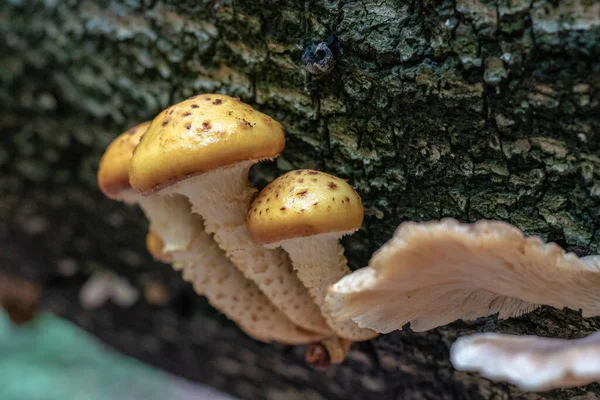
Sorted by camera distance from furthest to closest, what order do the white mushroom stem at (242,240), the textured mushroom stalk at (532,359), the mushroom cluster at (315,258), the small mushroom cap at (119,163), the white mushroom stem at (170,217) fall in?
the white mushroom stem at (170,217) < the small mushroom cap at (119,163) < the white mushroom stem at (242,240) < the mushroom cluster at (315,258) < the textured mushroom stalk at (532,359)

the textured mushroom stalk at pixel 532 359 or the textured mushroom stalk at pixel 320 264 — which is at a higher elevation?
the textured mushroom stalk at pixel 532 359

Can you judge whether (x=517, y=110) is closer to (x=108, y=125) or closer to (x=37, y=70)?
(x=108, y=125)

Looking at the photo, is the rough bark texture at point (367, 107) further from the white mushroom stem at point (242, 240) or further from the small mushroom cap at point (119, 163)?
the small mushroom cap at point (119, 163)

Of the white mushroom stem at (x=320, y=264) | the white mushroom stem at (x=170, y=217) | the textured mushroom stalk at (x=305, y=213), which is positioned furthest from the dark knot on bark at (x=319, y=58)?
the white mushroom stem at (x=170, y=217)

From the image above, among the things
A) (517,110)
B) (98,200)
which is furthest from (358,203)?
(98,200)

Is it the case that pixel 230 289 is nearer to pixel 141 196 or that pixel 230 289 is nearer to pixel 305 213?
pixel 141 196

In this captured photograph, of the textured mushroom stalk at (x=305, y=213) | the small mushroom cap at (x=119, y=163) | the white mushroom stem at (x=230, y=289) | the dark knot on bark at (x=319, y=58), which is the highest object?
the dark knot on bark at (x=319, y=58)

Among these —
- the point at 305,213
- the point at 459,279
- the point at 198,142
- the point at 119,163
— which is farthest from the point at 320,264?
the point at 119,163
